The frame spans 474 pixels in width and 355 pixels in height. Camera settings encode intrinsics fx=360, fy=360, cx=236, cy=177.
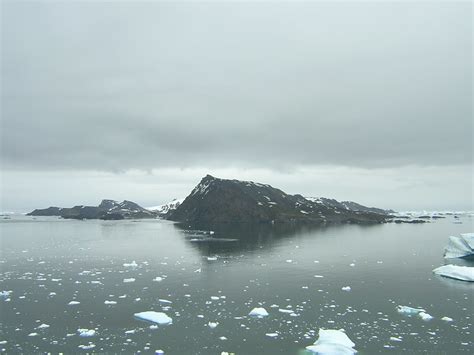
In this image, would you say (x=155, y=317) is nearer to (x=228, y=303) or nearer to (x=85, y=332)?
(x=85, y=332)

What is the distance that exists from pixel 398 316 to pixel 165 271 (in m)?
27.2

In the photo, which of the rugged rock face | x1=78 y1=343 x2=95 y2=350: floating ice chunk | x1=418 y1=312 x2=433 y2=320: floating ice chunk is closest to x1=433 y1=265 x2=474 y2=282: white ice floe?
x1=418 y1=312 x2=433 y2=320: floating ice chunk

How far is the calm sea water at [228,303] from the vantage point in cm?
2127

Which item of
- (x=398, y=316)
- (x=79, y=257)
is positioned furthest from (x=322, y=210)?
(x=398, y=316)

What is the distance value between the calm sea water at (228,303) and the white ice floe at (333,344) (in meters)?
0.64

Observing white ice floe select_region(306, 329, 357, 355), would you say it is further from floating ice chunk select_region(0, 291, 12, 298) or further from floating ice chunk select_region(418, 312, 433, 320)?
floating ice chunk select_region(0, 291, 12, 298)

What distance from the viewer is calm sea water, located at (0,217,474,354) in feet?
69.8

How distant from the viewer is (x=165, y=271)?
1732 inches

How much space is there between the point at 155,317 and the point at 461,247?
50953 millimetres

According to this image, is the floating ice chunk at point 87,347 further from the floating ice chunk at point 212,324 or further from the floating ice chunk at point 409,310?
the floating ice chunk at point 409,310

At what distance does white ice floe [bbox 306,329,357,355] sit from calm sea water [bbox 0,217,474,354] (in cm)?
64

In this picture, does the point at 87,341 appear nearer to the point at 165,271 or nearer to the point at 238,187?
the point at 165,271

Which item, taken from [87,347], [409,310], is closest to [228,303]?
[87,347]

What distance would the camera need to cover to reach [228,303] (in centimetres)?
2984
